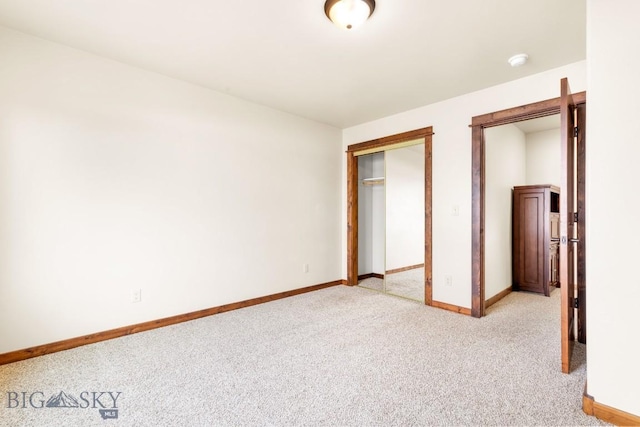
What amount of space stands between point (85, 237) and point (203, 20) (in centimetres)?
196

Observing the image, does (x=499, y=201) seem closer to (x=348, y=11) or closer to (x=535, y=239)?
(x=535, y=239)

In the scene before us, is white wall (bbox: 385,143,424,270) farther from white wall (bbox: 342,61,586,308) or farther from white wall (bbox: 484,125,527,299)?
white wall (bbox: 484,125,527,299)

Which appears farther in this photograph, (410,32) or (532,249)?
(532,249)

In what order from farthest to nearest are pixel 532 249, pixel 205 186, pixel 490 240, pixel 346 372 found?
1. pixel 532 249
2. pixel 490 240
3. pixel 205 186
4. pixel 346 372

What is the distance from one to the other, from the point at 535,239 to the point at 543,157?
158 centimetres

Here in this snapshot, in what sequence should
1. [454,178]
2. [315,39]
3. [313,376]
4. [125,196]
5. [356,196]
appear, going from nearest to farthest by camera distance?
[313,376] → [315,39] → [125,196] → [454,178] → [356,196]

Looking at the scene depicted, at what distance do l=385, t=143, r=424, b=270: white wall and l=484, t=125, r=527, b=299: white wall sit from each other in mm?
813

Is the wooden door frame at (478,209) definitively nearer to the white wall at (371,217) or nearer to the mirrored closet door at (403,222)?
the mirrored closet door at (403,222)

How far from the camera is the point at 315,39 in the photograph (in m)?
2.25

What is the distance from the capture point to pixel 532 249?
4195 millimetres

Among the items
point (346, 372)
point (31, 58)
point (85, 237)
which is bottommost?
point (346, 372)
